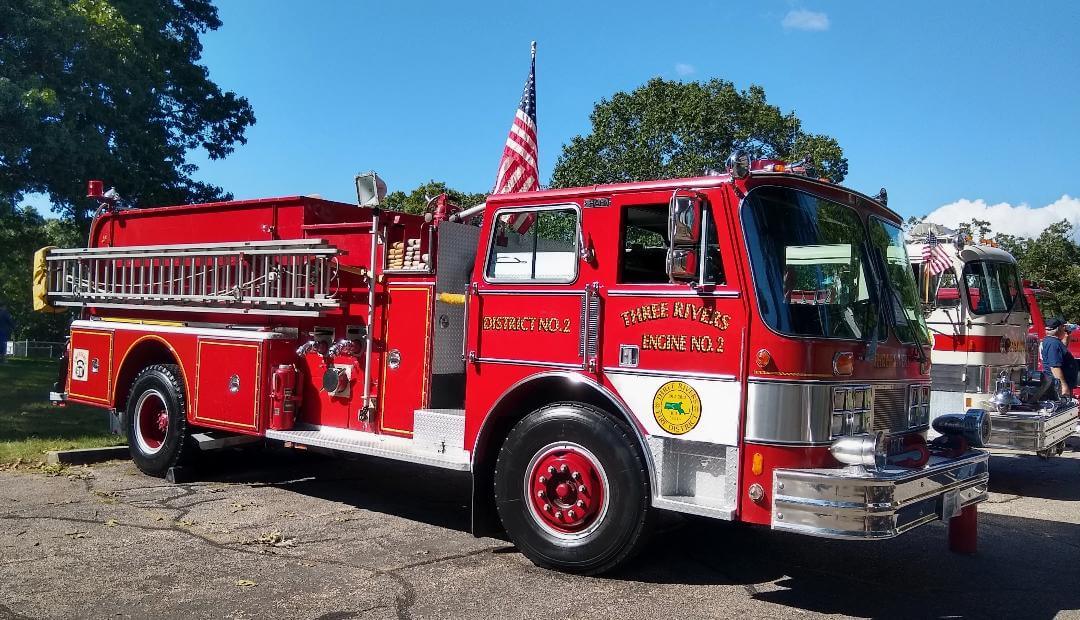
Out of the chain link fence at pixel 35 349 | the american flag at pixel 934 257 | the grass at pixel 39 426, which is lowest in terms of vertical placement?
the chain link fence at pixel 35 349

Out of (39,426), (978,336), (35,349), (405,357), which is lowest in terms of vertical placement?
(35,349)

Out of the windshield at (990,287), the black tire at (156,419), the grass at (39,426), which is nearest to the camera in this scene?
the black tire at (156,419)

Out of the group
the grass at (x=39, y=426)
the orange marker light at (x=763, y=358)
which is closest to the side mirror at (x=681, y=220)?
the orange marker light at (x=763, y=358)

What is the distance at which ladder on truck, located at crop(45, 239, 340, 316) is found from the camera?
690 centimetres

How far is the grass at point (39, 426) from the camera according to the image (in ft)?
29.6

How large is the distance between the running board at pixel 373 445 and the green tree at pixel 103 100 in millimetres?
10676

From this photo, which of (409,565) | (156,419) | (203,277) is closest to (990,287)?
(409,565)

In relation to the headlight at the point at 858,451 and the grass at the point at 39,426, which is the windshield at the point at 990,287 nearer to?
the headlight at the point at 858,451

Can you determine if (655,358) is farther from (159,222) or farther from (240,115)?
(240,115)

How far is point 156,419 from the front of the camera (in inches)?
326

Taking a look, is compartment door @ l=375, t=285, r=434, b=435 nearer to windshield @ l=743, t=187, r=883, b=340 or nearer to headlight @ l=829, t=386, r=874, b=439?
windshield @ l=743, t=187, r=883, b=340

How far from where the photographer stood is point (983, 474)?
5.48 metres

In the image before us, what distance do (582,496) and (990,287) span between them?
6668mm

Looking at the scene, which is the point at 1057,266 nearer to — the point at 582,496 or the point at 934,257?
the point at 934,257
